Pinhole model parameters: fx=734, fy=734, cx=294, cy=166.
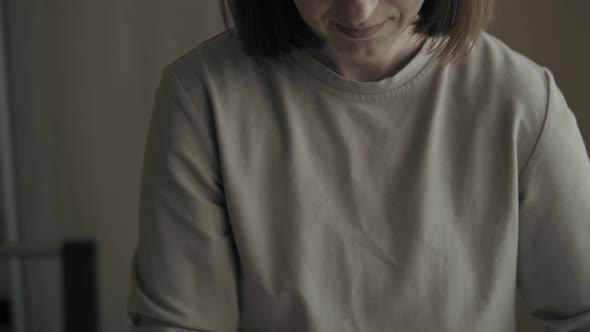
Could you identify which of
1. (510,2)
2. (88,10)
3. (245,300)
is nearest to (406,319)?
(245,300)

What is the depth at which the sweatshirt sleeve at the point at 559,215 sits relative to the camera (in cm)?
85

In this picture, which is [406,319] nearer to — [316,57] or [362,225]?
[362,225]

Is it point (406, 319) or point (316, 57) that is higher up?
point (316, 57)

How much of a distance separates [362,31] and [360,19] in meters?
0.03

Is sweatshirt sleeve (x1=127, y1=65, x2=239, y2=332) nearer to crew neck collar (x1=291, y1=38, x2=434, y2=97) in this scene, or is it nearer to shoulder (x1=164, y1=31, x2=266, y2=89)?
shoulder (x1=164, y1=31, x2=266, y2=89)

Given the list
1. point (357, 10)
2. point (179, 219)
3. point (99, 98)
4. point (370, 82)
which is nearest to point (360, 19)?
point (357, 10)

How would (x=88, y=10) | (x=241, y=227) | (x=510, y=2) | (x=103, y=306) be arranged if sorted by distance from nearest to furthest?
1. (x=241, y=227)
2. (x=510, y=2)
3. (x=88, y=10)
4. (x=103, y=306)

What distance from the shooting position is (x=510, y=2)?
3.67 feet

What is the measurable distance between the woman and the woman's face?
2.5 inches

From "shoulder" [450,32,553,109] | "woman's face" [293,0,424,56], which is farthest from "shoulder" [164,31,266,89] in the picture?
"shoulder" [450,32,553,109]

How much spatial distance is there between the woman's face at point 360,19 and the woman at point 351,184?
0.06 metres

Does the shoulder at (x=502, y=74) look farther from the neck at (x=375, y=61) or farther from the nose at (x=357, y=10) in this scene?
the nose at (x=357, y=10)

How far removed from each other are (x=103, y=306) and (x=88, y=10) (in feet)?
1.87

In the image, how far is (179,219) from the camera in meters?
0.85
